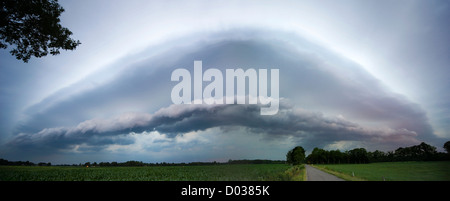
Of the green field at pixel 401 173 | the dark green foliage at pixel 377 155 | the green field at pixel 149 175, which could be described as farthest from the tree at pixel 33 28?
the dark green foliage at pixel 377 155

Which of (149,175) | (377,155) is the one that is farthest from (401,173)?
(377,155)

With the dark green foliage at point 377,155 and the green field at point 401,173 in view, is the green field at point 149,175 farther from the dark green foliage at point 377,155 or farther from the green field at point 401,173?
the dark green foliage at point 377,155

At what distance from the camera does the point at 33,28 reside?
1400 centimetres

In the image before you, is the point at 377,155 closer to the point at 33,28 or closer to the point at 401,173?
the point at 401,173

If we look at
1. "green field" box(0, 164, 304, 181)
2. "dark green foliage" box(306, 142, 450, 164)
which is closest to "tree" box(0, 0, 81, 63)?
"green field" box(0, 164, 304, 181)

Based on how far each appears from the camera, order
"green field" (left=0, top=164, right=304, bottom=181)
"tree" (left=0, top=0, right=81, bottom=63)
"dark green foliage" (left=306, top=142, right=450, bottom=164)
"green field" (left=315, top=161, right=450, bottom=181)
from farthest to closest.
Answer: "dark green foliage" (left=306, top=142, right=450, bottom=164) → "green field" (left=315, top=161, right=450, bottom=181) → "green field" (left=0, top=164, right=304, bottom=181) → "tree" (left=0, top=0, right=81, bottom=63)

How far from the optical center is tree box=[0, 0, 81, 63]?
1299 cm

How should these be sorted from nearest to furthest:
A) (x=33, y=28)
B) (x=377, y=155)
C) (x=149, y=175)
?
(x=33, y=28), (x=149, y=175), (x=377, y=155)

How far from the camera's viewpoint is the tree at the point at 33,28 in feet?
42.6

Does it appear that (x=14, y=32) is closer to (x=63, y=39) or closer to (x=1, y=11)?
(x=1, y=11)

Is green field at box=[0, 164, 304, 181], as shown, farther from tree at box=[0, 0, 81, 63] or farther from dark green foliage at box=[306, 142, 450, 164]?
dark green foliage at box=[306, 142, 450, 164]
